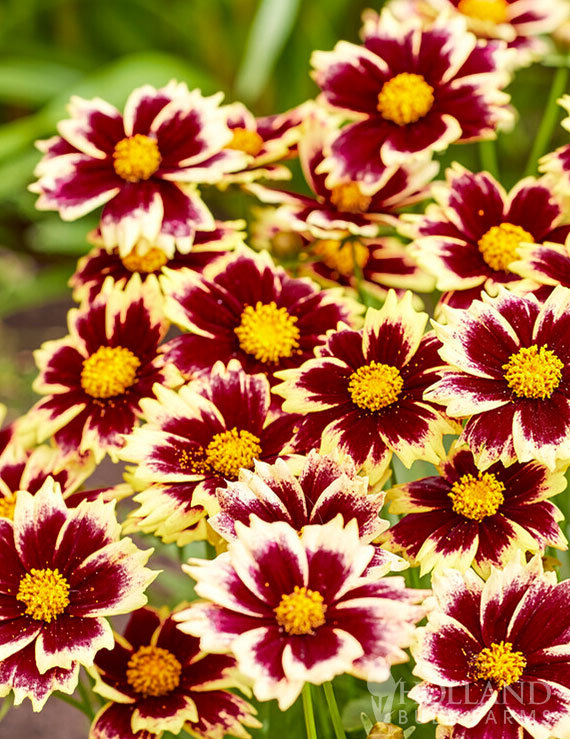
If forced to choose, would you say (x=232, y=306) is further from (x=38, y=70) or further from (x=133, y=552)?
(x=38, y=70)

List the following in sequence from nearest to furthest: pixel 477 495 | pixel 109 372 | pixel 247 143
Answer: pixel 477 495 < pixel 109 372 < pixel 247 143

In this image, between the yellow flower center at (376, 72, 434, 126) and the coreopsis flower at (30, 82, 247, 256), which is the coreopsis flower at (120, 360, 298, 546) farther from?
the yellow flower center at (376, 72, 434, 126)

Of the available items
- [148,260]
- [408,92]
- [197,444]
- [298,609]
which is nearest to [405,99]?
[408,92]

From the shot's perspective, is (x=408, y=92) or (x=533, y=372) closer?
(x=533, y=372)

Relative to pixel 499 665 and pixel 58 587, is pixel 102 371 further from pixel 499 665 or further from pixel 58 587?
pixel 499 665

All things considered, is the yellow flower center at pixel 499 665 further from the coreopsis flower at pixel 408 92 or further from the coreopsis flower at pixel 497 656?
the coreopsis flower at pixel 408 92

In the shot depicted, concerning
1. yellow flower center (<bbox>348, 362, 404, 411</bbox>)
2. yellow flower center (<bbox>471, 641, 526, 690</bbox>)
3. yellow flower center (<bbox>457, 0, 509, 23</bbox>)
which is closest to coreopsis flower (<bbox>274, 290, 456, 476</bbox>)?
yellow flower center (<bbox>348, 362, 404, 411</bbox>)

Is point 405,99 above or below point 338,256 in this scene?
above

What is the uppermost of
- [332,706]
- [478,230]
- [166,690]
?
[478,230]
